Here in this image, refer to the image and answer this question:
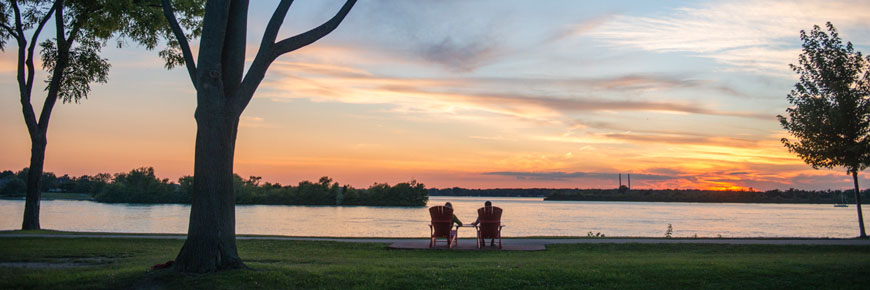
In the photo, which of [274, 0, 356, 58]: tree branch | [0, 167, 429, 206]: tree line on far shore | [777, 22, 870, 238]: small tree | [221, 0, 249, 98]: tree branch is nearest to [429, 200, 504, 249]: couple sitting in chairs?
[274, 0, 356, 58]: tree branch

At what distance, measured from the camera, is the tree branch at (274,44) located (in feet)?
29.7

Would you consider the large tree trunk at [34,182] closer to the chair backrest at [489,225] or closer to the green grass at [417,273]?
the green grass at [417,273]

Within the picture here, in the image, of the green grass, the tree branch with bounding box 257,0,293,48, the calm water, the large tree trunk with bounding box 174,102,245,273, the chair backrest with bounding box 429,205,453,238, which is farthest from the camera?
the calm water

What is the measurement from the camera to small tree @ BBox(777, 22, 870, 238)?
1845 centimetres

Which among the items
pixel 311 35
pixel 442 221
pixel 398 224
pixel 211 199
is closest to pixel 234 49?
pixel 311 35

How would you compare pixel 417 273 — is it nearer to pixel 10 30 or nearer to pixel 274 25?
pixel 274 25

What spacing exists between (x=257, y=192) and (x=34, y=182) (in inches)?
3846

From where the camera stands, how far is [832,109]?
18.5 meters

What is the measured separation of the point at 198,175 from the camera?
28.1 feet

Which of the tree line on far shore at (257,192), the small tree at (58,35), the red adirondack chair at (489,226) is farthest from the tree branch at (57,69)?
the tree line on far shore at (257,192)

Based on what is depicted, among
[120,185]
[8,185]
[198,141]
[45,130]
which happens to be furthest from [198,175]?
[8,185]

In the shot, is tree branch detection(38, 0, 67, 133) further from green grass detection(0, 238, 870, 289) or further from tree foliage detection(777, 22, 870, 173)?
tree foliage detection(777, 22, 870, 173)

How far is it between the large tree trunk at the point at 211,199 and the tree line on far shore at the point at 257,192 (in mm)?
95542

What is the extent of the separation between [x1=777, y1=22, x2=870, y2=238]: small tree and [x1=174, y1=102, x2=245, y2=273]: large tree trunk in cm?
1802
